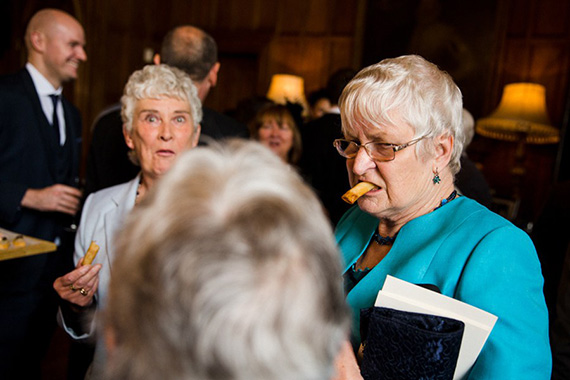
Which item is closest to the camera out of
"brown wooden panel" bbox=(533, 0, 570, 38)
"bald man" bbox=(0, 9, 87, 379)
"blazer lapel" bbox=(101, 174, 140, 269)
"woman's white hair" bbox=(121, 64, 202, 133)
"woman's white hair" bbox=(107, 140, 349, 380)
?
"woman's white hair" bbox=(107, 140, 349, 380)

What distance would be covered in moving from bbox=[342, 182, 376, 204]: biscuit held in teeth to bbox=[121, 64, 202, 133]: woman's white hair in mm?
1170

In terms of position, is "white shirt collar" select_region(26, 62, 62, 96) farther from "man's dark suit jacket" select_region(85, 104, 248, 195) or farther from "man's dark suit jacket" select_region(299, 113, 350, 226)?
"man's dark suit jacket" select_region(299, 113, 350, 226)

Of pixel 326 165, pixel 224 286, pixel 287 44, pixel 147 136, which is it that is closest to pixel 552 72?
pixel 287 44

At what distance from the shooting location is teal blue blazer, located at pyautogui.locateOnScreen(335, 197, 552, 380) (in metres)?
1.19

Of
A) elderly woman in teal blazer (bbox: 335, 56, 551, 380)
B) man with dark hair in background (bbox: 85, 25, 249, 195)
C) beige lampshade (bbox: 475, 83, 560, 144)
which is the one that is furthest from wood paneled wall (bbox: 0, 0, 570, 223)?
elderly woman in teal blazer (bbox: 335, 56, 551, 380)

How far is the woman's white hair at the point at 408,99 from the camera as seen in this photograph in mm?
1361

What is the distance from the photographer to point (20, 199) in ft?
9.03

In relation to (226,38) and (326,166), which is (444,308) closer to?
(326,166)

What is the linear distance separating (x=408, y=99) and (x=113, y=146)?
6.71 feet

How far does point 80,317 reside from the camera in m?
1.82

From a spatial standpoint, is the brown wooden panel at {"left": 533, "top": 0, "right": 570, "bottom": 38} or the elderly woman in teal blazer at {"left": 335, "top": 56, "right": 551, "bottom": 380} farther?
the brown wooden panel at {"left": 533, "top": 0, "right": 570, "bottom": 38}

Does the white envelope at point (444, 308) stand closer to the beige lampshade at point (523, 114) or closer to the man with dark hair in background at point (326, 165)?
the man with dark hair in background at point (326, 165)

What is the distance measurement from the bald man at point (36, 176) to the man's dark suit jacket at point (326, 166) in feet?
4.80

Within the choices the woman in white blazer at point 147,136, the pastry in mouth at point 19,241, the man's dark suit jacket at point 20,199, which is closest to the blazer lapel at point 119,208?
the woman in white blazer at point 147,136
